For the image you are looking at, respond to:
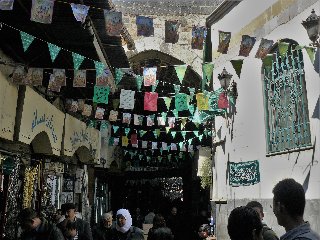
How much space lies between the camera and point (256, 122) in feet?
30.8

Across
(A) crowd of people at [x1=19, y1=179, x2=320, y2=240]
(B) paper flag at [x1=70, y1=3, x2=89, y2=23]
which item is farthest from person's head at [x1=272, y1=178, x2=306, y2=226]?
(B) paper flag at [x1=70, y1=3, x2=89, y2=23]

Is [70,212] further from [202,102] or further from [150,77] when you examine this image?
[202,102]

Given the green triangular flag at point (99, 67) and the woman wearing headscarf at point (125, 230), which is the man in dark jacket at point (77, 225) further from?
the green triangular flag at point (99, 67)

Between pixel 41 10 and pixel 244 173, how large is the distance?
6212mm

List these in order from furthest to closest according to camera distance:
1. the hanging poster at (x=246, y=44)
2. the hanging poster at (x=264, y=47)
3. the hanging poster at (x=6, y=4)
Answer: the hanging poster at (x=246, y=44)
the hanging poster at (x=264, y=47)
the hanging poster at (x=6, y=4)

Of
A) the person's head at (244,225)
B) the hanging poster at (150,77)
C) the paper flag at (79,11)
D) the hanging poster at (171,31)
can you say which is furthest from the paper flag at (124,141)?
the person's head at (244,225)

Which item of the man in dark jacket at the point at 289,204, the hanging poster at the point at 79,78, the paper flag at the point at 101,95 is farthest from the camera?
the paper flag at the point at 101,95

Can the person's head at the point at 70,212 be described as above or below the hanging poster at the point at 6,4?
below

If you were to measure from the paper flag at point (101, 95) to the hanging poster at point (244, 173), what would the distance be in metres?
3.73

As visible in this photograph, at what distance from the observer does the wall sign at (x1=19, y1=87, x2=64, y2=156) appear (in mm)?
8148

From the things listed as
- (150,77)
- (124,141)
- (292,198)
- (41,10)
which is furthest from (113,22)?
(124,141)

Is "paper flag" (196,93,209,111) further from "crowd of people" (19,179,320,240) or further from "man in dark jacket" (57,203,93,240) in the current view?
"man in dark jacket" (57,203,93,240)

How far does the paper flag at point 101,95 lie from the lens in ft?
32.8

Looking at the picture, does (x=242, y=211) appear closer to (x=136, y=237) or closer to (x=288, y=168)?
(x=136, y=237)
